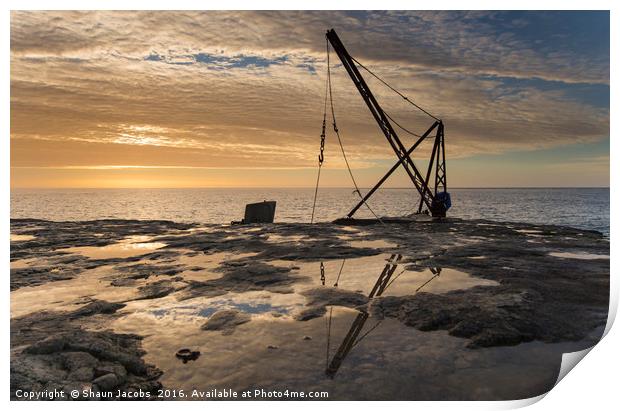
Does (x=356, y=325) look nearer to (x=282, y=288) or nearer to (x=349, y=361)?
(x=349, y=361)

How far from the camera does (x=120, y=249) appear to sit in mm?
16562

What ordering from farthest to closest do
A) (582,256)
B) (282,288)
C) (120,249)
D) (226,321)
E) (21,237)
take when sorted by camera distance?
(21,237) < (120,249) < (582,256) < (282,288) < (226,321)

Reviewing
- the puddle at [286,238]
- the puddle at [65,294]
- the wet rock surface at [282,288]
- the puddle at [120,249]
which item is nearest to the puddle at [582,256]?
the wet rock surface at [282,288]

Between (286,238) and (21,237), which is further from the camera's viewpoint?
(21,237)

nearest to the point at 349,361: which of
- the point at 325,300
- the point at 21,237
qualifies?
the point at 325,300

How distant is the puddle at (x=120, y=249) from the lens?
15133 millimetres

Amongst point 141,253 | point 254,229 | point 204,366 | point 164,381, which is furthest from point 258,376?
point 254,229

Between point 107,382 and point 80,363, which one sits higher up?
point 80,363

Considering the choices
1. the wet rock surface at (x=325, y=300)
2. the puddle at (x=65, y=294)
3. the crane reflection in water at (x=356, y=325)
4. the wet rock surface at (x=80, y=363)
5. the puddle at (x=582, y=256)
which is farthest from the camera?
the puddle at (x=582, y=256)

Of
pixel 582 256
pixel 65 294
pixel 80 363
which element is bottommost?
pixel 65 294

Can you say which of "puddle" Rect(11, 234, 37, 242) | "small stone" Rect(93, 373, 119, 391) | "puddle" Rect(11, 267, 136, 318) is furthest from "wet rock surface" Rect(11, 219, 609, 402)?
"puddle" Rect(11, 234, 37, 242)

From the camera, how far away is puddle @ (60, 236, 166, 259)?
596 inches

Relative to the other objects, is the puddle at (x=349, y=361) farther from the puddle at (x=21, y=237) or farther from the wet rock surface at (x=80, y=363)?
the puddle at (x=21, y=237)
